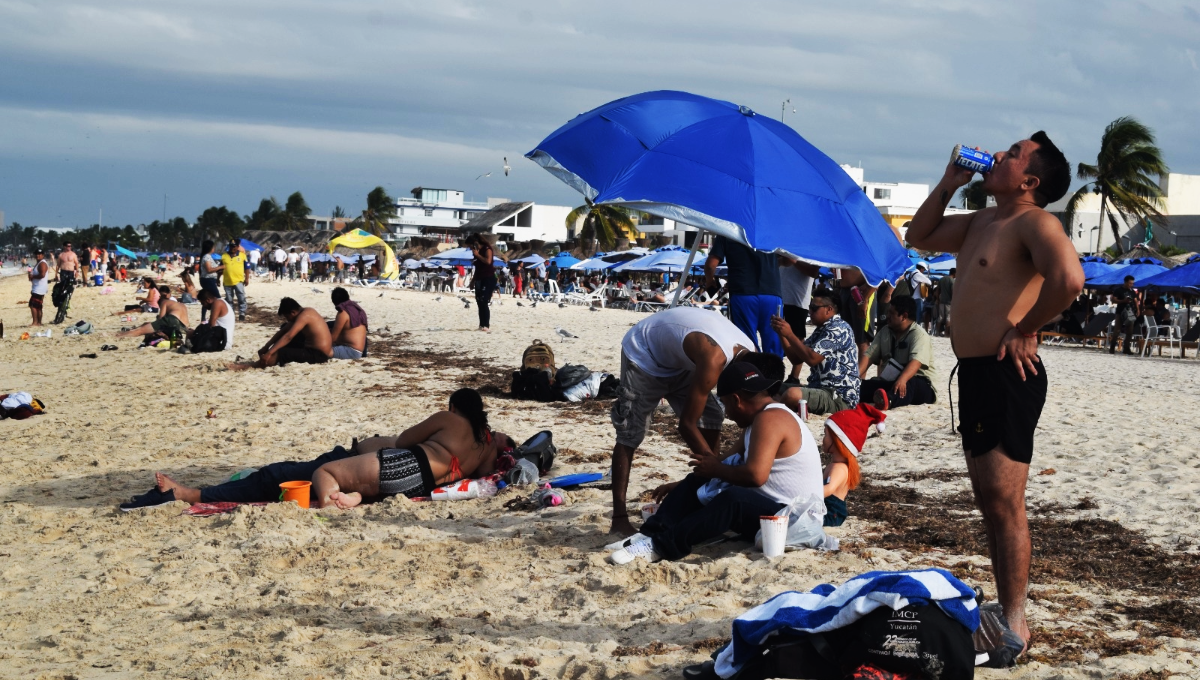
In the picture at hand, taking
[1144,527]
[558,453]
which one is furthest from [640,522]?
[1144,527]

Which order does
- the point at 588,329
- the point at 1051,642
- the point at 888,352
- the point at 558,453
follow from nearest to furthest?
1. the point at 1051,642
2. the point at 558,453
3. the point at 888,352
4. the point at 588,329

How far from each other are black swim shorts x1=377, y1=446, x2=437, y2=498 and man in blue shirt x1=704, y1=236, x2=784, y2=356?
260 cm

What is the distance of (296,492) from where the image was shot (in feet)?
A: 19.4

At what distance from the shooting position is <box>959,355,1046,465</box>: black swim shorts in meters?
3.18

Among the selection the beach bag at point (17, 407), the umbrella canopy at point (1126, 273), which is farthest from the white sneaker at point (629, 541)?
the umbrella canopy at point (1126, 273)

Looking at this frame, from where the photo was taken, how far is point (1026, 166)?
10.9 feet

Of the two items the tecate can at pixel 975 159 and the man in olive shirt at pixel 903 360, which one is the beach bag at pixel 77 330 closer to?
the man in olive shirt at pixel 903 360

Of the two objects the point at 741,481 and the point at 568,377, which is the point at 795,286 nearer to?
the point at 568,377

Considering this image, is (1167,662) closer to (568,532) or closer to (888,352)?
(568,532)

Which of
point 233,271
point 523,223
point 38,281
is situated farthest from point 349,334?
point 523,223

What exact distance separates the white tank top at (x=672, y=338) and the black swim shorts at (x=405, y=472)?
1753mm

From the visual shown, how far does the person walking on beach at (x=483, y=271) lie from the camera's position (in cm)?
1564

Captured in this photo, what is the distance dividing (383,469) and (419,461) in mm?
213

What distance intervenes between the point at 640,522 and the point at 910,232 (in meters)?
2.51
